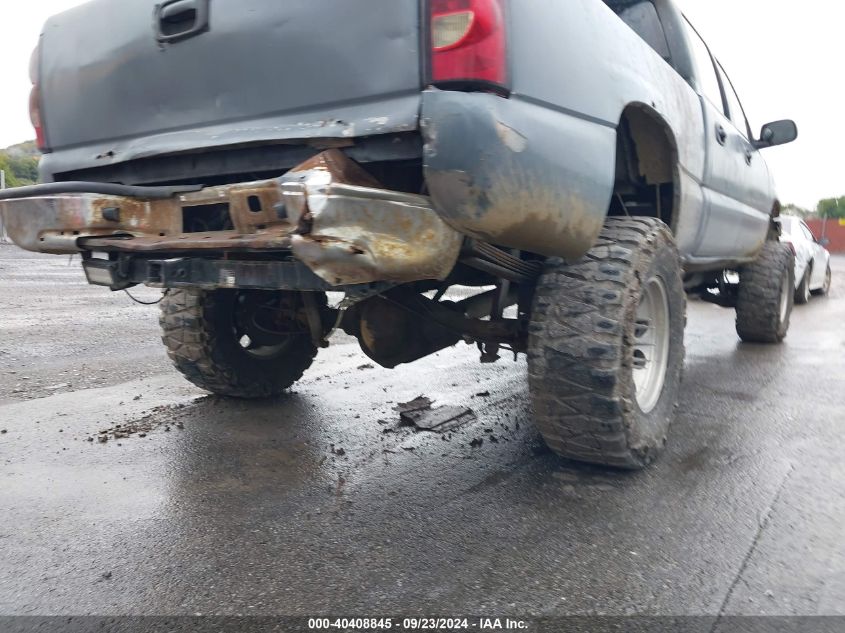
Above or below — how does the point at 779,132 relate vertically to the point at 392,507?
above

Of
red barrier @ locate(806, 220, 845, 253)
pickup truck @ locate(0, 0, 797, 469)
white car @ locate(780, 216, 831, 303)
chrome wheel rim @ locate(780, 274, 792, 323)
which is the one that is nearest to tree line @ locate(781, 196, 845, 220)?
red barrier @ locate(806, 220, 845, 253)

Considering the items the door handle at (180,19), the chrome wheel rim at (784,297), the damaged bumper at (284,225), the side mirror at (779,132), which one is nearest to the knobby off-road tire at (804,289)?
the chrome wheel rim at (784,297)

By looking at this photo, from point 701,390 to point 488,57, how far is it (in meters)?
3.40

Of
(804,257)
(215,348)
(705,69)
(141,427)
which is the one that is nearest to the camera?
(141,427)

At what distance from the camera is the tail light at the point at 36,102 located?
308 centimetres

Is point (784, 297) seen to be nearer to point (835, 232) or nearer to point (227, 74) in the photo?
point (227, 74)

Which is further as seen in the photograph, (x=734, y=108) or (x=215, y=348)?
(x=734, y=108)

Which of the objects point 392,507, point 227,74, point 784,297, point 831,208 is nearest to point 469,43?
point 227,74

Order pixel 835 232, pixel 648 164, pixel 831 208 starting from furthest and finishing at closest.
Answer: pixel 831 208 < pixel 835 232 < pixel 648 164

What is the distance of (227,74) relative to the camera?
2.50 metres

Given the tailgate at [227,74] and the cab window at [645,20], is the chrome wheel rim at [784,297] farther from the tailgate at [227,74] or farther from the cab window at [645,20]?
the tailgate at [227,74]

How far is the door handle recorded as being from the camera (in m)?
2.49

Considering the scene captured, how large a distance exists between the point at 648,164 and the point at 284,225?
6.99ft

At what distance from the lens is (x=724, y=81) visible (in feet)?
16.5
